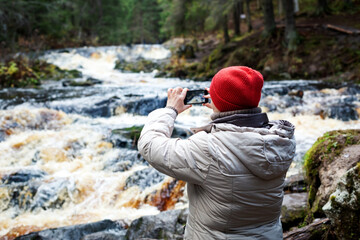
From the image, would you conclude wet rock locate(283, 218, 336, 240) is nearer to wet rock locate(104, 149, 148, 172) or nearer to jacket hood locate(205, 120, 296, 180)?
jacket hood locate(205, 120, 296, 180)

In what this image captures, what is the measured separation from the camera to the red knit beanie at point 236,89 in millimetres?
1603

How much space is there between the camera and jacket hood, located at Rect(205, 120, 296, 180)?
1.50m

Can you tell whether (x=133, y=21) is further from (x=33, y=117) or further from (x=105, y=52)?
(x=33, y=117)

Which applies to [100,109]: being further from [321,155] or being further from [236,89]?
[236,89]

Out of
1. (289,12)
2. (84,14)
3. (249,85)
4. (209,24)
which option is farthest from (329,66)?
(84,14)

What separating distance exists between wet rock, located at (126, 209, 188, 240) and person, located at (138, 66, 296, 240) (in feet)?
7.22

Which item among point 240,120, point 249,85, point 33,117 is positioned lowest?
point 33,117

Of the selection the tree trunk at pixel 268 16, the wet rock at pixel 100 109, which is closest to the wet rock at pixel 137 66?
the tree trunk at pixel 268 16

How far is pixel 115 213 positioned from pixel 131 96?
25.1ft

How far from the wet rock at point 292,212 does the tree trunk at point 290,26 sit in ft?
47.9

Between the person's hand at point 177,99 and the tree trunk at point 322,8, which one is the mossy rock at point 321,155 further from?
the tree trunk at point 322,8

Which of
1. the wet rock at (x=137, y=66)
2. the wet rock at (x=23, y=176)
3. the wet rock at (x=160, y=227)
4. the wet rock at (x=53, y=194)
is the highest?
the wet rock at (x=160, y=227)

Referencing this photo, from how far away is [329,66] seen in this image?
49.6ft

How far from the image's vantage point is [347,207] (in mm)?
2262
